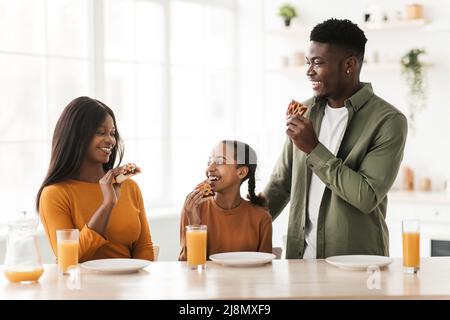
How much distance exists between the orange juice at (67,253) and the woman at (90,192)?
0.75 ft

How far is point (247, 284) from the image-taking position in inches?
85.8

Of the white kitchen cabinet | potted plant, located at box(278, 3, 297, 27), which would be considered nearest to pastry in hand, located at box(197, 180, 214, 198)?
the white kitchen cabinet

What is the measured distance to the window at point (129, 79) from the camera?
451cm

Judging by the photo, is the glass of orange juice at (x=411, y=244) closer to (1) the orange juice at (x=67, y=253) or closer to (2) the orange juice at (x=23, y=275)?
(1) the orange juice at (x=67, y=253)

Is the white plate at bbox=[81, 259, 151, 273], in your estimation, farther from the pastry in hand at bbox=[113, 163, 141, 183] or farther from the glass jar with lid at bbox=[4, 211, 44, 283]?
the pastry in hand at bbox=[113, 163, 141, 183]

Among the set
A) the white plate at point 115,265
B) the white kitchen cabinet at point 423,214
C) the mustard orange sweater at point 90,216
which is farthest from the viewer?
the white kitchen cabinet at point 423,214

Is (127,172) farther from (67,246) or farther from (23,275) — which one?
(23,275)

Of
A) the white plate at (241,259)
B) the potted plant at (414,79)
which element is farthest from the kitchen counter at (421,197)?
the white plate at (241,259)

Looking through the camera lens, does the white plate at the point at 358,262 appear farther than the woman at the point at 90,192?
No

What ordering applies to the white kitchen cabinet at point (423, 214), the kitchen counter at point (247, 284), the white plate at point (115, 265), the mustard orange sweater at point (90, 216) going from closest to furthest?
the kitchen counter at point (247, 284) → the white plate at point (115, 265) → the mustard orange sweater at point (90, 216) → the white kitchen cabinet at point (423, 214)

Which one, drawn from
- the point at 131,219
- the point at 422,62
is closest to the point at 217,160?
the point at 131,219

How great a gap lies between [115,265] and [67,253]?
174mm

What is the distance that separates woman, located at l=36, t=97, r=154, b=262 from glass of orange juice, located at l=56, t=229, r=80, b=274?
0.23 meters

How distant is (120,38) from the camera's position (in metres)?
5.25
